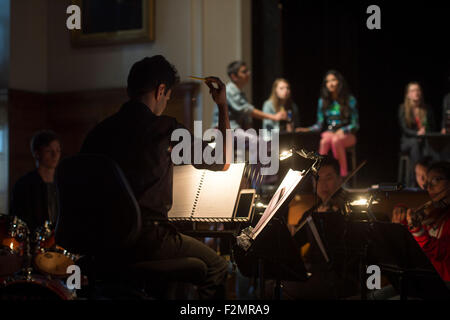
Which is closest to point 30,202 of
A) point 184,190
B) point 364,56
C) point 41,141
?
point 41,141

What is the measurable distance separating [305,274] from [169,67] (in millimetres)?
1251

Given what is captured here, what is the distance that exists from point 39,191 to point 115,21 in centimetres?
375

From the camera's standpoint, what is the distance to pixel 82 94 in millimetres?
7234

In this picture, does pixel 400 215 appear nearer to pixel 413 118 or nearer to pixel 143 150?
pixel 143 150

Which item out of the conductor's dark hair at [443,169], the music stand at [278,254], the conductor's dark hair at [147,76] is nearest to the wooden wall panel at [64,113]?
the conductor's dark hair at [443,169]

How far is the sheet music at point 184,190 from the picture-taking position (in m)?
2.28

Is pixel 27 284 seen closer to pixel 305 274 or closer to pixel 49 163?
pixel 305 274

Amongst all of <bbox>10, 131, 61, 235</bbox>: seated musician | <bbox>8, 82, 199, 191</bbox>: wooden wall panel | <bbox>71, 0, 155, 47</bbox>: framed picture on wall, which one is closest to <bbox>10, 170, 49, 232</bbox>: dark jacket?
<bbox>10, 131, 61, 235</bbox>: seated musician

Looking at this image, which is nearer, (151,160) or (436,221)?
(151,160)

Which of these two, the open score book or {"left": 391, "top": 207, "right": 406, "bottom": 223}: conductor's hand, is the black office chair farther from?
{"left": 391, "top": 207, "right": 406, "bottom": 223}: conductor's hand

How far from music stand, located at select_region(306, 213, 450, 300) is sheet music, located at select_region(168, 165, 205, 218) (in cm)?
82

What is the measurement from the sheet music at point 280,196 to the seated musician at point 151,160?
21cm

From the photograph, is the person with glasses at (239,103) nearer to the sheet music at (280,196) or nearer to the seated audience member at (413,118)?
the seated audience member at (413,118)

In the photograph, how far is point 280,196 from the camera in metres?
2.20
